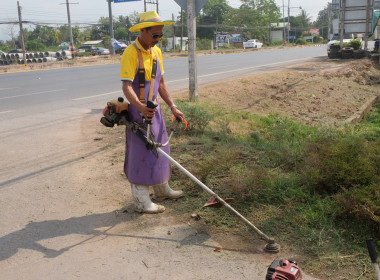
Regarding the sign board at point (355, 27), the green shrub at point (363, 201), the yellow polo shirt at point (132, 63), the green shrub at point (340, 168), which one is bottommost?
the green shrub at point (363, 201)

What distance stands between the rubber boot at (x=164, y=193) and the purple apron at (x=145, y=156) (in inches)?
9.5

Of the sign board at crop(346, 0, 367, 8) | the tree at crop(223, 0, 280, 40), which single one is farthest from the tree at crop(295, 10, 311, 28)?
the sign board at crop(346, 0, 367, 8)

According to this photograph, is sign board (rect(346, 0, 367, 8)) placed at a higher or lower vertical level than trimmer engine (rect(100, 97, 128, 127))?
higher

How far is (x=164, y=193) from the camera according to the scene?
14.5 feet

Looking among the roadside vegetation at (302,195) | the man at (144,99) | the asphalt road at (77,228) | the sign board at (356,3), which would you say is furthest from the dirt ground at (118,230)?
the sign board at (356,3)

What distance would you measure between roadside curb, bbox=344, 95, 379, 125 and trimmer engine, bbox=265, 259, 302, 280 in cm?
624

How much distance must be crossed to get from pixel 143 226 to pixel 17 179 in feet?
7.05

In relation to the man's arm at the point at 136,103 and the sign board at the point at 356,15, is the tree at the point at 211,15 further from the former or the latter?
the man's arm at the point at 136,103

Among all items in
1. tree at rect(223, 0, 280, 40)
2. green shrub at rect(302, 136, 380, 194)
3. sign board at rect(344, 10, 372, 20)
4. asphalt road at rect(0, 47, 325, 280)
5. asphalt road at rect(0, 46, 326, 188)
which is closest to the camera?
asphalt road at rect(0, 47, 325, 280)

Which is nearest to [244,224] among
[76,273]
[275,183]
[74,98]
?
[275,183]

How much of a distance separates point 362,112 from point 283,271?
316 inches

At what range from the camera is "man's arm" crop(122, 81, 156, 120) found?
11.9ft

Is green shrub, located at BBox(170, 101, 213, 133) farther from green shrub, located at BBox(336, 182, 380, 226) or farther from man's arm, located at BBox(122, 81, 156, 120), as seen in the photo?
green shrub, located at BBox(336, 182, 380, 226)

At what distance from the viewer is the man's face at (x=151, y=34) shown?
387cm
